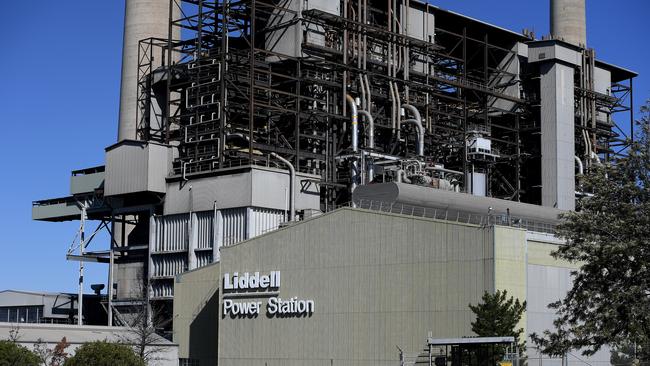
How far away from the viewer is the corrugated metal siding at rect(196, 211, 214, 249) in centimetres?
7750

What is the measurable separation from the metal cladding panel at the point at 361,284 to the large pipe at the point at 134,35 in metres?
32.2

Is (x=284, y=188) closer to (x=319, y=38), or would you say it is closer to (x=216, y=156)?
(x=216, y=156)

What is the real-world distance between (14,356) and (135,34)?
47802 mm

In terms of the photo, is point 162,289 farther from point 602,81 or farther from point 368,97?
point 602,81

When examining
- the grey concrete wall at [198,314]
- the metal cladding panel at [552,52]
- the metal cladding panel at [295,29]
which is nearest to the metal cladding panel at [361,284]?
the grey concrete wall at [198,314]

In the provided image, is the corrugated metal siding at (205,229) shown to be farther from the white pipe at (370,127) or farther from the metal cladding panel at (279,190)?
the white pipe at (370,127)

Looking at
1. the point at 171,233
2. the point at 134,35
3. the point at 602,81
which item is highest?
the point at 134,35

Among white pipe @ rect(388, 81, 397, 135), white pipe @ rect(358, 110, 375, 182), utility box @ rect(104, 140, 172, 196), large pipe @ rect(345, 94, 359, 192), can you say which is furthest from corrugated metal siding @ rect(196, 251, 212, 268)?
white pipe @ rect(388, 81, 397, 135)

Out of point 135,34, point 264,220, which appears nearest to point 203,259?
point 264,220

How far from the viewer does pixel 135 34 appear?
9869 cm

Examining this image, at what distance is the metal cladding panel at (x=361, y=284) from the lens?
186ft

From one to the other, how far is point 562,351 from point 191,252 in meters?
39.1

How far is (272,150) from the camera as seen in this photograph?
259 ft

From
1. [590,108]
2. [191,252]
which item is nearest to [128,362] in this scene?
[191,252]
